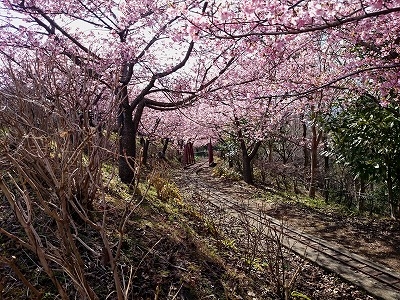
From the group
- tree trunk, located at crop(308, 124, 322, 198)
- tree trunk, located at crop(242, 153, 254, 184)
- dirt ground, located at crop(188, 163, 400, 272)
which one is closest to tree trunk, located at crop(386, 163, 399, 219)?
dirt ground, located at crop(188, 163, 400, 272)

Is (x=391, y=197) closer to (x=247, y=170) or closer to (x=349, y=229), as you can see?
(x=349, y=229)

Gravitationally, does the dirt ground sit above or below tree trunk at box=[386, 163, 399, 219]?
below

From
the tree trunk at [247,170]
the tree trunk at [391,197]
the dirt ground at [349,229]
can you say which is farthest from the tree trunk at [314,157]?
the tree trunk at [391,197]

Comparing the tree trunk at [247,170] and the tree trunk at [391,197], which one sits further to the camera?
the tree trunk at [247,170]

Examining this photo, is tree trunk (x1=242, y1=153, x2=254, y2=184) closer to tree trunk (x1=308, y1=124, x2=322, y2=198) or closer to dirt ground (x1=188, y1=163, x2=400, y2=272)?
tree trunk (x1=308, y1=124, x2=322, y2=198)

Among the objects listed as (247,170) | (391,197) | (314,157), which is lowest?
(391,197)

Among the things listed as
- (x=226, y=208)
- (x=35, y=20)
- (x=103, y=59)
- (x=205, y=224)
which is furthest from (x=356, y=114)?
(x=35, y=20)

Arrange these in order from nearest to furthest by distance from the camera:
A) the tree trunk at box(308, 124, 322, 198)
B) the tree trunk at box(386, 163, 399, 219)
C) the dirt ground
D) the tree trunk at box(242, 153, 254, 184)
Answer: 1. the dirt ground
2. the tree trunk at box(386, 163, 399, 219)
3. the tree trunk at box(308, 124, 322, 198)
4. the tree trunk at box(242, 153, 254, 184)

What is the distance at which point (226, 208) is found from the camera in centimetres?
1088

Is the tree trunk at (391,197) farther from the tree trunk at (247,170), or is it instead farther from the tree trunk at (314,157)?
the tree trunk at (247,170)

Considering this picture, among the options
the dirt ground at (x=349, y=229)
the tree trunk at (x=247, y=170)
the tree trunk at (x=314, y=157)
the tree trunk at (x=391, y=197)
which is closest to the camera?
the dirt ground at (x=349, y=229)

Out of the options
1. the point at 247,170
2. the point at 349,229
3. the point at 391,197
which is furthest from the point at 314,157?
the point at 349,229

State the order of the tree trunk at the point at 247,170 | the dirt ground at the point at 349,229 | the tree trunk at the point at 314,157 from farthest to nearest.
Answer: the tree trunk at the point at 247,170, the tree trunk at the point at 314,157, the dirt ground at the point at 349,229

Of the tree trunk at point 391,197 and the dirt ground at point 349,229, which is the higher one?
the tree trunk at point 391,197
